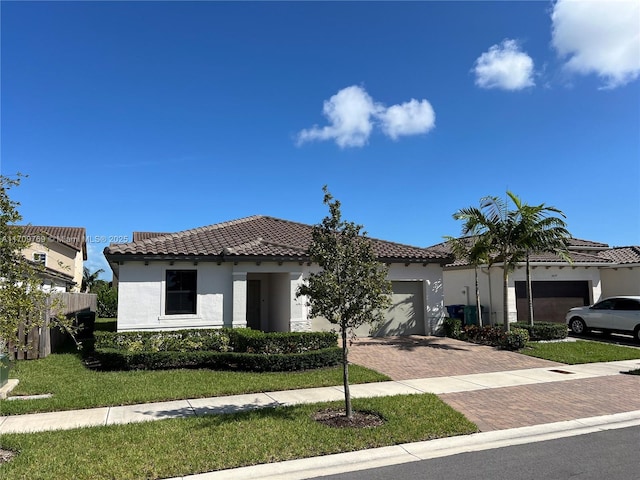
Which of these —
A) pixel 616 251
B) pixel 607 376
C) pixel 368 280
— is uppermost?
pixel 616 251

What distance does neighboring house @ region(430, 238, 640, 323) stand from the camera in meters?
19.8

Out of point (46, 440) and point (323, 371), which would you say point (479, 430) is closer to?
point (323, 371)

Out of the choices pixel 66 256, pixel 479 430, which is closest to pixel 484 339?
pixel 479 430

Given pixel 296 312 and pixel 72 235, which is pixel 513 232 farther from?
pixel 72 235

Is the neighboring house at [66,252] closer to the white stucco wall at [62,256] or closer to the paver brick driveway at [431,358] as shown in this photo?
the white stucco wall at [62,256]

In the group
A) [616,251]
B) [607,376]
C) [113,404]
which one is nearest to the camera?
[113,404]

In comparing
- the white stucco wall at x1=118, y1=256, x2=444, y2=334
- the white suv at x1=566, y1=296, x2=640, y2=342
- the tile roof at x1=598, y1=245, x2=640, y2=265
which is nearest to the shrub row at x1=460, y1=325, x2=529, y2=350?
the white stucco wall at x1=118, y1=256, x2=444, y2=334

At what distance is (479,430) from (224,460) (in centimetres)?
388

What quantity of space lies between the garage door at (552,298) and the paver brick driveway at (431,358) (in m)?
5.22

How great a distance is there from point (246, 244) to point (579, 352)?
11.8 m

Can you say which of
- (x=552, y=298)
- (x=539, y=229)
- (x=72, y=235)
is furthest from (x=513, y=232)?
(x=72, y=235)

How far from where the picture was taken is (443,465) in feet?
18.0

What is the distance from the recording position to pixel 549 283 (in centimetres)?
2077

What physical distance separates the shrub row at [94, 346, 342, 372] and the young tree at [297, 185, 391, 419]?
411 cm
